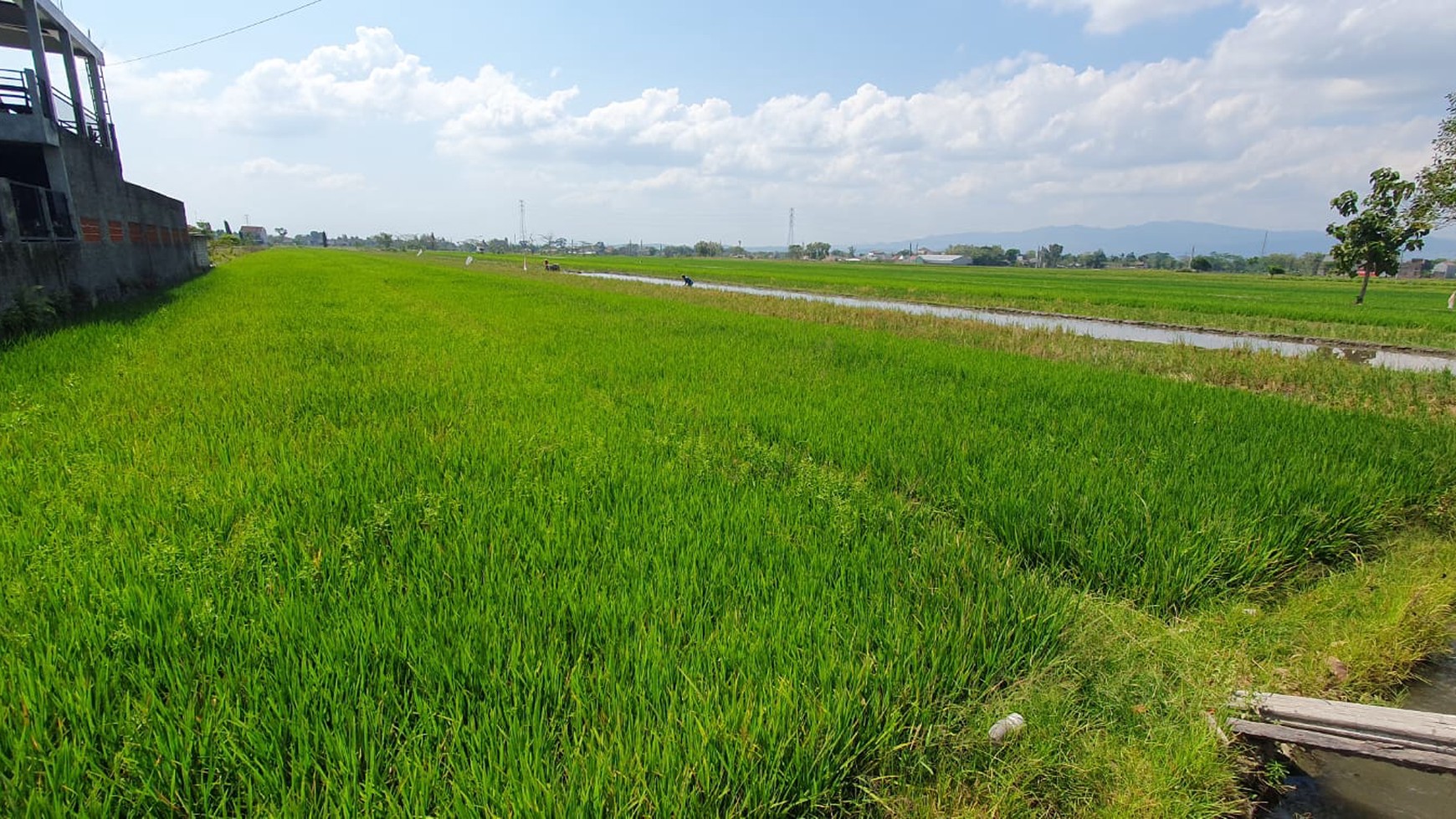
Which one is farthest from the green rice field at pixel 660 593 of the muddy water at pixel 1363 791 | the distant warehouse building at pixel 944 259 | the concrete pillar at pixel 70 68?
the distant warehouse building at pixel 944 259

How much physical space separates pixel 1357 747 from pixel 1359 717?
10cm

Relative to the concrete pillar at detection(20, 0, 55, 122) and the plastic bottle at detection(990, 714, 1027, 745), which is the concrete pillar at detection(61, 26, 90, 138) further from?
the plastic bottle at detection(990, 714, 1027, 745)

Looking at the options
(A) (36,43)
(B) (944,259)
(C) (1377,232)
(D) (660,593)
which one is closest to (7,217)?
(A) (36,43)

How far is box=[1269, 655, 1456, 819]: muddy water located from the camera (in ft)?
5.89

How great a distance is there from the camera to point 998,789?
1.69 m

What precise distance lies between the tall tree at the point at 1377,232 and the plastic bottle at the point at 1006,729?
28791 mm

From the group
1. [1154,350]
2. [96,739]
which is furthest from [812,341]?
[96,739]

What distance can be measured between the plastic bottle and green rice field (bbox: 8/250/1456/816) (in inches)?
1.5

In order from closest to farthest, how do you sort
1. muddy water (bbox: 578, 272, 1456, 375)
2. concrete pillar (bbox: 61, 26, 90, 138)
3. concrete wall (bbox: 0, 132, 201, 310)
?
concrete wall (bbox: 0, 132, 201, 310) → muddy water (bbox: 578, 272, 1456, 375) → concrete pillar (bbox: 61, 26, 90, 138)

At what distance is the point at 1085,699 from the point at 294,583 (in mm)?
2895

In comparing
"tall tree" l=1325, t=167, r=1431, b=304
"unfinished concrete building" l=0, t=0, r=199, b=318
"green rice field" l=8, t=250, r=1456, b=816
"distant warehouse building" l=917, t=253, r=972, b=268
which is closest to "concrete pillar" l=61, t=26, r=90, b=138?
"unfinished concrete building" l=0, t=0, r=199, b=318

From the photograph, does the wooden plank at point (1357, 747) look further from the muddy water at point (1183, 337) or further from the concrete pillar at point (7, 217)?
the concrete pillar at point (7, 217)

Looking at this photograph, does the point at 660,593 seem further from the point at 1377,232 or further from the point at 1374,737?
the point at 1377,232

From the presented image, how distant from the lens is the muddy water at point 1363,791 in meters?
1.79
